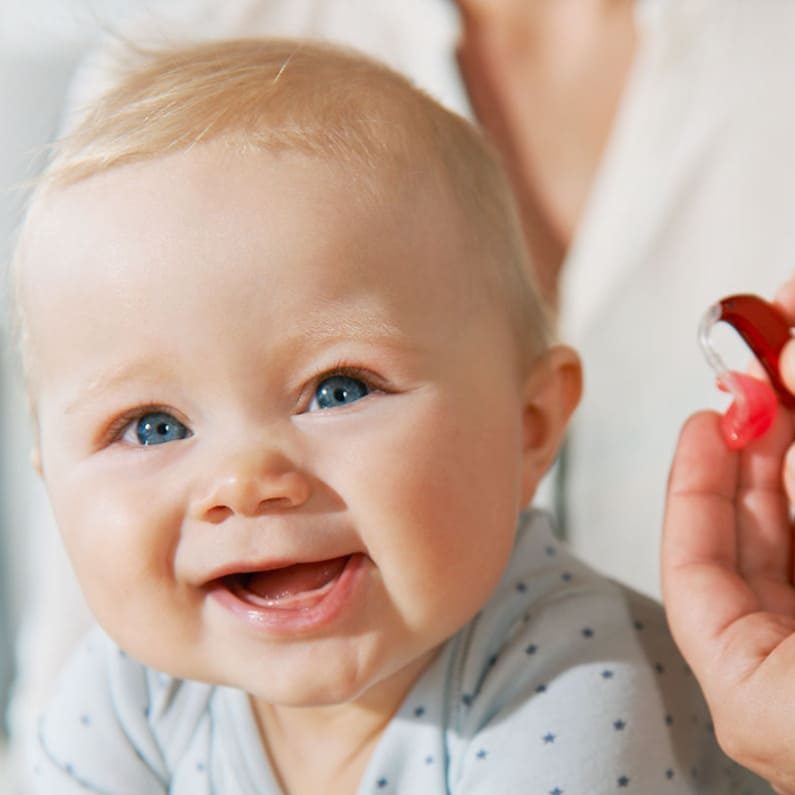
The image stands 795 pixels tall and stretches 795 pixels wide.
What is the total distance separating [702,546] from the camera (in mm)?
915

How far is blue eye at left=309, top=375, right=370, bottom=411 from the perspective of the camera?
0.78 meters

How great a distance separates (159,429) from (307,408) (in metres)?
0.10

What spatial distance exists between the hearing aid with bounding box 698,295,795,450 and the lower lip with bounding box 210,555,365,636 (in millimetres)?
312

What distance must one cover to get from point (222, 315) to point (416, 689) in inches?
13.8

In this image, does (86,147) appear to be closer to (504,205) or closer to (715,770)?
(504,205)

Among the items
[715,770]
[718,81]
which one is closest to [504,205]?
[715,770]

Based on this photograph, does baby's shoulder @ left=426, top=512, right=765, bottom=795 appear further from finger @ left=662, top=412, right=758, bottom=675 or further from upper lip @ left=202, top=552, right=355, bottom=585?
upper lip @ left=202, top=552, right=355, bottom=585

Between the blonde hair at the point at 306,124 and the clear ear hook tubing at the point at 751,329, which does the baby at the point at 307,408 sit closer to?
the blonde hair at the point at 306,124

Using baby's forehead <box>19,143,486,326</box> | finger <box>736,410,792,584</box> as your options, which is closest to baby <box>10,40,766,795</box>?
baby's forehead <box>19,143,486,326</box>

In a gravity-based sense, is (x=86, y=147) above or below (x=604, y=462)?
above

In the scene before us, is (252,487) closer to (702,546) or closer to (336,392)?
(336,392)

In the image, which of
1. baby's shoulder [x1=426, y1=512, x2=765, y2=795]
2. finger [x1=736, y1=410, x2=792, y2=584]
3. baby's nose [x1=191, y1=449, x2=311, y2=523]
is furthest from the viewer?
finger [x1=736, y1=410, x2=792, y2=584]

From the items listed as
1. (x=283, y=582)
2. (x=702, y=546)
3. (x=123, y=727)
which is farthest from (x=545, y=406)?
(x=123, y=727)

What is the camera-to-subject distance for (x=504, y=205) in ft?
3.10
